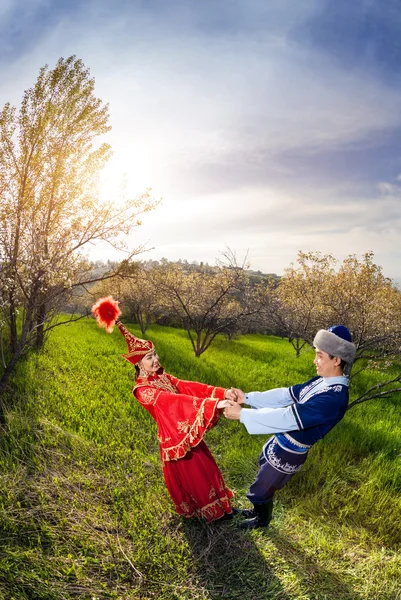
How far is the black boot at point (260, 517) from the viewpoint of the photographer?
399cm

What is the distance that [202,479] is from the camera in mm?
3812

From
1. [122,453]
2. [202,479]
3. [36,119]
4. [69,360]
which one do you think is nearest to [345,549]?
[202,479]

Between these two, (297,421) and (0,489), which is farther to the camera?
(0,489)

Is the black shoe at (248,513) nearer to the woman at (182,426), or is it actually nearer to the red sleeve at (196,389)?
the woman at (182,426)

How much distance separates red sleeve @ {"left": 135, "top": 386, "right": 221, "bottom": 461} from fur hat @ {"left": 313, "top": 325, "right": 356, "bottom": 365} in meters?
1.22

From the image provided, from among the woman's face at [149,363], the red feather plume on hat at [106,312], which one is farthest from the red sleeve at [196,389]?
the red feather plume on hat at [106,312]

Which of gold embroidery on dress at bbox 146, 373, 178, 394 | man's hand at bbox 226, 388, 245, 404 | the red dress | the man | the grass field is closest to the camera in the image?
the man

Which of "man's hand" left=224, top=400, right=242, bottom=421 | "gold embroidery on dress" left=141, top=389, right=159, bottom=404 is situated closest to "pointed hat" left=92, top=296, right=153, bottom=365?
"gold embroidery on dress" left=141, top=389, right=159, bottom=404

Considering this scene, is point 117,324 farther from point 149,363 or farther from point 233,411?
point 233,411

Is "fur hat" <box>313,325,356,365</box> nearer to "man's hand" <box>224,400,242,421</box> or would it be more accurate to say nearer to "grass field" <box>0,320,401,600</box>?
"man's hand" <box>224,400,242,421</box>

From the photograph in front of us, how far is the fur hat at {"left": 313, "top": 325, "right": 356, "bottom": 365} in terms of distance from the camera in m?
3.27

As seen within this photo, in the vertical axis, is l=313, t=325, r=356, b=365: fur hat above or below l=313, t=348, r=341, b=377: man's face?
above

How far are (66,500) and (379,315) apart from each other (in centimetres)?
964

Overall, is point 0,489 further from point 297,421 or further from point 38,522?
point 297,421
